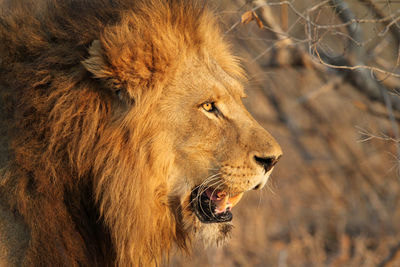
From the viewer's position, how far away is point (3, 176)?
2926 mm

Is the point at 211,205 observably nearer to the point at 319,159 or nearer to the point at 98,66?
the point at 98,66

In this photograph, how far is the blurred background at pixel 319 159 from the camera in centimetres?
540

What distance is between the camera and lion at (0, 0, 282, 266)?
9.75ft

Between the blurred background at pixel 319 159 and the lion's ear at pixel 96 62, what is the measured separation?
6.85ft

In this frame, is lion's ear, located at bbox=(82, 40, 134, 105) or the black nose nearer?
lion's ear, located at bbox=(82, 40, 134, 105)

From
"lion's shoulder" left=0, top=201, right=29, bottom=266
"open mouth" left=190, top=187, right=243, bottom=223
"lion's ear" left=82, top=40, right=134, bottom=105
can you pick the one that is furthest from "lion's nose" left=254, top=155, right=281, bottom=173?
"lion's shoulder" left=0, top=201, right=29, bottom=266

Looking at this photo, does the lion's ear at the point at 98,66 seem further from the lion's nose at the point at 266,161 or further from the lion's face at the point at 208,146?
the lion's nose at the point at 266,161

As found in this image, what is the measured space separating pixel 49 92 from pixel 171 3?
2.93ft

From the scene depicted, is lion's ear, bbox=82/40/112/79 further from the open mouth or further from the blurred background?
the blurred background

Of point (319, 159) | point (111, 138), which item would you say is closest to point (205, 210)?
point (111, 138)

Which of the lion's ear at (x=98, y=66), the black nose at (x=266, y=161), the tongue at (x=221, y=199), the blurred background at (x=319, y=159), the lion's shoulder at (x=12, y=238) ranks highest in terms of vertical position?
the lion's ear at (x=98, y=66)

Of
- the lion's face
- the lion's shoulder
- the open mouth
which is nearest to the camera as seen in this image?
the lion's shoulder

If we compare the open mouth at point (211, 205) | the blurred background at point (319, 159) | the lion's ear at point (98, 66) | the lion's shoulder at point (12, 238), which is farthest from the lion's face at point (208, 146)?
the blurred background at point (319, 159)

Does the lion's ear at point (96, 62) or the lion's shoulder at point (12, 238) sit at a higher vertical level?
the lion's ear at point (96, 62)
